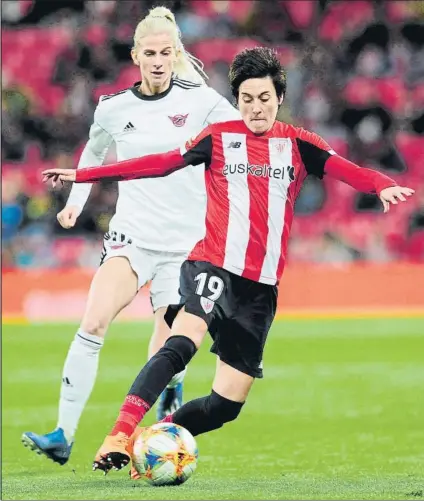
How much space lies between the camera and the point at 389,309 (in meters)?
17.6

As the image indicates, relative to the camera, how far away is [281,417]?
907 cm

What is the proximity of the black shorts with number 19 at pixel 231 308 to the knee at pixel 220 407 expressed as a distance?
6.5 inches

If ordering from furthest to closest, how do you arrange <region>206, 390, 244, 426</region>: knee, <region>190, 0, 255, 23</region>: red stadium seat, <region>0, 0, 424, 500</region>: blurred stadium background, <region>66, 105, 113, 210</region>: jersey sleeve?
<region>190, 0, 255, 23</region>: red stadium seat → <region>0, 0, 424, 500</region>: blurred stadium background → <region>66, 105, 113, 210</region>: jersey sleeve → <region>206, 390, 244, 426</region>: knee

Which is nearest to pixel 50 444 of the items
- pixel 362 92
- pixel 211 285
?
pixel 211 285

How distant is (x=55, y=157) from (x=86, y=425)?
1173 cm

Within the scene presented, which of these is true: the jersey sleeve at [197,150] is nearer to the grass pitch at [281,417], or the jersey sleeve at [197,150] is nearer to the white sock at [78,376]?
the white sock at [78,376]

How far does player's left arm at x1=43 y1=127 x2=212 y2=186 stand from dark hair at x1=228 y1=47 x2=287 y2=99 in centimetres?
29

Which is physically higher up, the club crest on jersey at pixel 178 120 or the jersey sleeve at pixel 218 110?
the jersey sleeve at pixel 218 110

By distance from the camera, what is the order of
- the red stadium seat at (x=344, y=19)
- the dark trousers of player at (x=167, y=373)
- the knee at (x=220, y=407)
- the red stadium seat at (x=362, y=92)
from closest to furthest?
the dark trousers of player at (x=167, y=373) < the knee at (x=220, y=407) < the red stadium seat at (x=362, y=92) < the red stadium seat at (x=344, y=19)

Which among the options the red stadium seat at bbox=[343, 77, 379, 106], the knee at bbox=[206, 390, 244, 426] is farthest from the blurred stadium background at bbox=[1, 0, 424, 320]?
the knee at bbox=[206, 390, 244, 426]

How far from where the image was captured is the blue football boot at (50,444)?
19.5 feet

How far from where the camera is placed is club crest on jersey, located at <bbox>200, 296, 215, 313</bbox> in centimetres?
522

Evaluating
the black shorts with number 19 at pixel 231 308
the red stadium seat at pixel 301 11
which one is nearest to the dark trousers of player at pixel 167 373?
the black shorts with number 19 at pixel 231 308

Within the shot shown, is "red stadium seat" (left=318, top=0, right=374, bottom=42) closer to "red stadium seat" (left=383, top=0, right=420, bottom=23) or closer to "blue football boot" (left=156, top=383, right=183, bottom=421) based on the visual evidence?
"red stadium seat" (left=383, top=0, right=420, bottom=23)
